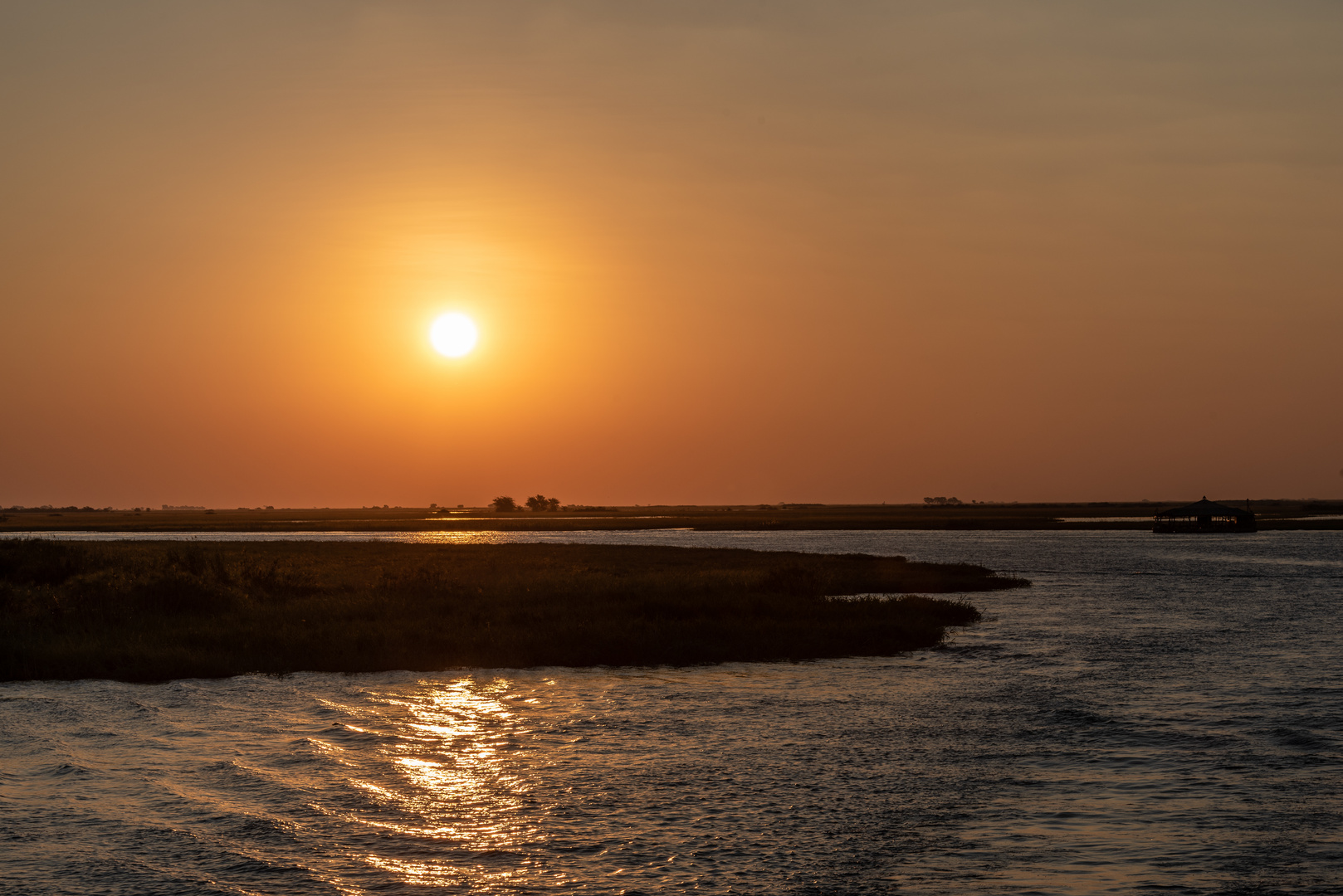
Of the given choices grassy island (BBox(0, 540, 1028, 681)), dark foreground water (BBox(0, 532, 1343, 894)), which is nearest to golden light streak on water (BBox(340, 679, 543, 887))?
dark foreground water (BBox(0, 532, 1343, 894))

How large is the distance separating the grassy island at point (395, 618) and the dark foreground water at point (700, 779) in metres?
1.73

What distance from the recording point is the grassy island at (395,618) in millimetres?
30562

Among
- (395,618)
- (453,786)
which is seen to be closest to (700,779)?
(453,786)

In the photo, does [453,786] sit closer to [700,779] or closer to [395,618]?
[700,779]

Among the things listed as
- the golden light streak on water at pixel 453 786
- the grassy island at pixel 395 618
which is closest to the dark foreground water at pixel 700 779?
the golden light streak on water at pixel 453 786

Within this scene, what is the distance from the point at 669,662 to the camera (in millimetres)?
31328

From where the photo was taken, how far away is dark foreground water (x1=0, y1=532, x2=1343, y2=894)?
1309 centimetres

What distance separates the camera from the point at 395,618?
120ft

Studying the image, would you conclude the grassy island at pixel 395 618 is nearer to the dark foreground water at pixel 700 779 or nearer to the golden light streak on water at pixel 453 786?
the dark foreground water at pixel 700 779

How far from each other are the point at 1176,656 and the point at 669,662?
1534 centimetres

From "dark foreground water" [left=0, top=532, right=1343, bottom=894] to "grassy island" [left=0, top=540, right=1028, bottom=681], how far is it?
1730 millimetres

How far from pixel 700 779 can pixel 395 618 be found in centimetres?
2145

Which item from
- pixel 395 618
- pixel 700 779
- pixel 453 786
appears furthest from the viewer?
pixel 395 618

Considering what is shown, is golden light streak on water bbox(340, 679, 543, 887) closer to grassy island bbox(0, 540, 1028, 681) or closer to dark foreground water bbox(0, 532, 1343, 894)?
dark foreground water bbox(0, 532, 1343, 894)
